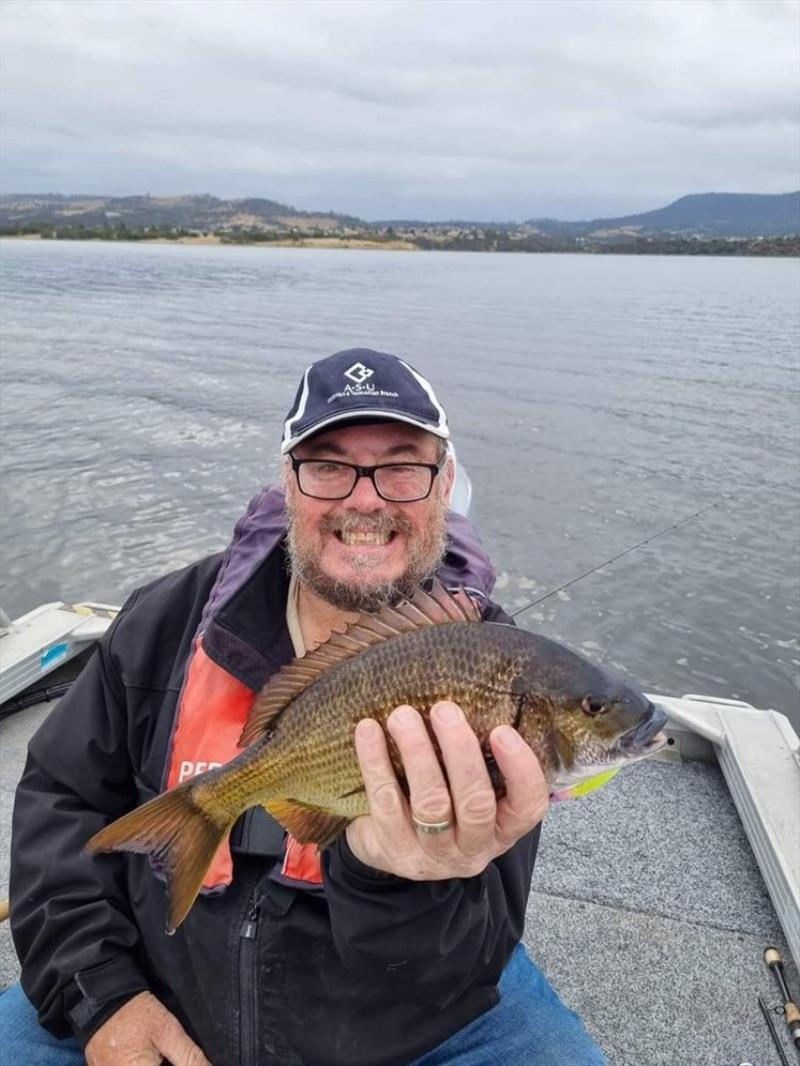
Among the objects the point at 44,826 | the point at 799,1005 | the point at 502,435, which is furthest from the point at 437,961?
the point at 502,435

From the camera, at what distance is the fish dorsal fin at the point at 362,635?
7.60 feet

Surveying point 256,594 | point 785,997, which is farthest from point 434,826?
point 785,997

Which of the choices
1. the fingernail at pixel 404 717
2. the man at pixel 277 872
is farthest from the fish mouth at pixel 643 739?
the fingernail at pixel 404 717

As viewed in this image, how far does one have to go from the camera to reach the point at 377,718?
84.7 inches

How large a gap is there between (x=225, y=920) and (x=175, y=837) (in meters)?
0.46

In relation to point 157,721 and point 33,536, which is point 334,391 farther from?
point 33,536

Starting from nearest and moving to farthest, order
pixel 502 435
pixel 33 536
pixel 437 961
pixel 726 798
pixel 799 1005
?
pixel 437 961 < pixel 799 1005 < pixel 726 798 < pixel 33 536 < pixel 502 435

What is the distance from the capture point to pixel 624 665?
32.8 ft

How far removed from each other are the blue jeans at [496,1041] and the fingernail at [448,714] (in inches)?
59.7

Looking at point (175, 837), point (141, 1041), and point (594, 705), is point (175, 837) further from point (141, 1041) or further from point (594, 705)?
point (594, 705)

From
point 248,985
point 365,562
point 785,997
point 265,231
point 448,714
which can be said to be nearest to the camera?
point 448,714

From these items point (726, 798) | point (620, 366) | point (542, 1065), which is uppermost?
point (542, 1065)

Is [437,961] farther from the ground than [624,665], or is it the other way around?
[437,961]

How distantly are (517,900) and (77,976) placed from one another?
1.46 metres
